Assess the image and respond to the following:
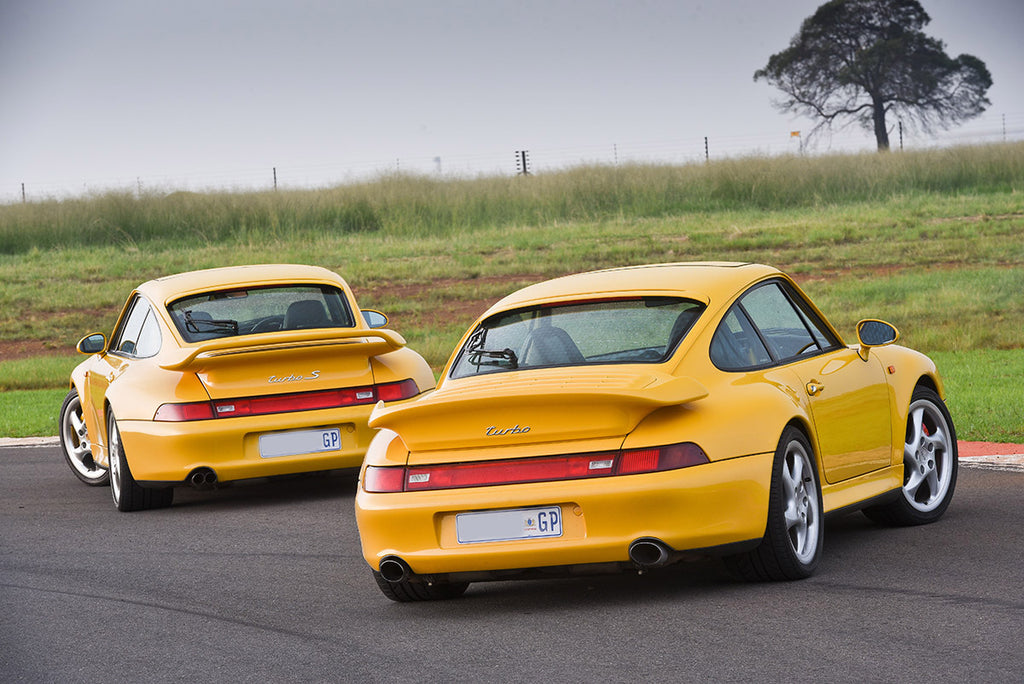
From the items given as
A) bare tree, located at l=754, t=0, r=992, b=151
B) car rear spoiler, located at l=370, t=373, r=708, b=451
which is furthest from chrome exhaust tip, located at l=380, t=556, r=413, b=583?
bare tree, located at l=754, t=0, r=992, b=151

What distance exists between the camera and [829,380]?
6.54m

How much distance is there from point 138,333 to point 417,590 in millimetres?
4563

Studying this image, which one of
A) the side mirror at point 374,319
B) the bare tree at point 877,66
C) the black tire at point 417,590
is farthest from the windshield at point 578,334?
the bare tree at point 877,66

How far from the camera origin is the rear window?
380 inches

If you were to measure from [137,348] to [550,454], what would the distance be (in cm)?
511

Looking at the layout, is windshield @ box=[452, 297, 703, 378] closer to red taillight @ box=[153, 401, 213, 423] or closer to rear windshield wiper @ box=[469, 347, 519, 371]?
rear windshield wiper @ box=[469, 347, 519, 371]

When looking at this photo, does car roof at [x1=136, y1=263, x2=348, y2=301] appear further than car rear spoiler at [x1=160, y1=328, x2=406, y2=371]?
Yes

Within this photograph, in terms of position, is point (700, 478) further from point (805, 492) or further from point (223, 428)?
point (223, 428)

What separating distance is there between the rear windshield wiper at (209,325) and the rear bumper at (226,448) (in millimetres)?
843

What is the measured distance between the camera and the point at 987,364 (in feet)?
47.8

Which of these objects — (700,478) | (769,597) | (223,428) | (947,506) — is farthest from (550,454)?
(223,428)

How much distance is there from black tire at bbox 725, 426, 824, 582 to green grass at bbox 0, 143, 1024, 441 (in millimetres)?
9120

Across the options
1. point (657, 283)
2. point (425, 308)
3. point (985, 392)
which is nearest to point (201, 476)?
point (657, 283)

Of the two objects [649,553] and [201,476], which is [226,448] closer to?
[201,476]
